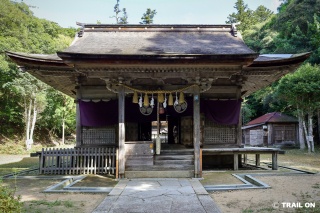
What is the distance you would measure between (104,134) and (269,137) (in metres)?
22.2

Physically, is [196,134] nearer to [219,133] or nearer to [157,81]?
[157,81]

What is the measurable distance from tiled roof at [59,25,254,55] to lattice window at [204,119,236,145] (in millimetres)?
3602

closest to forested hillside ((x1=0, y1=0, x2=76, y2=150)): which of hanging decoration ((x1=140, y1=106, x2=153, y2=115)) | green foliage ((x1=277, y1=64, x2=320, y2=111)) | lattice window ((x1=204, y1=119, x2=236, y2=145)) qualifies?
hanging decoration ((x1=140, y1=106, x2=153, y2=115))

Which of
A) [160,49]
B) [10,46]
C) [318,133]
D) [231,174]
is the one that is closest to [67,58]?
[160,49]

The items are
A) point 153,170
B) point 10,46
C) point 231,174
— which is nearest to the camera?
point 153,170

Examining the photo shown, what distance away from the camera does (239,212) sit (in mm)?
5031

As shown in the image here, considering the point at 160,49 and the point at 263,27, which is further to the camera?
the point at 263,27

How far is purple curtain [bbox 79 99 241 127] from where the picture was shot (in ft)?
35.3

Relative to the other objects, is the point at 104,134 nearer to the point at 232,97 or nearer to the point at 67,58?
the point at 67,58

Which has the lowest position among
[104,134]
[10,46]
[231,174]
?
[231,174]

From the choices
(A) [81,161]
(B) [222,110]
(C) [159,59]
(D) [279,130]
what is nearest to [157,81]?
(C) [159,59]

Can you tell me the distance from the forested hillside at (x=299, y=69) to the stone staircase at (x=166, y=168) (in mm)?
14994

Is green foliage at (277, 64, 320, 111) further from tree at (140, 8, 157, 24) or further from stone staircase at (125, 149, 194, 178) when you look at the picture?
tree at (140, 8, 157, 24)

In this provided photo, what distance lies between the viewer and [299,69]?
21.3 m
